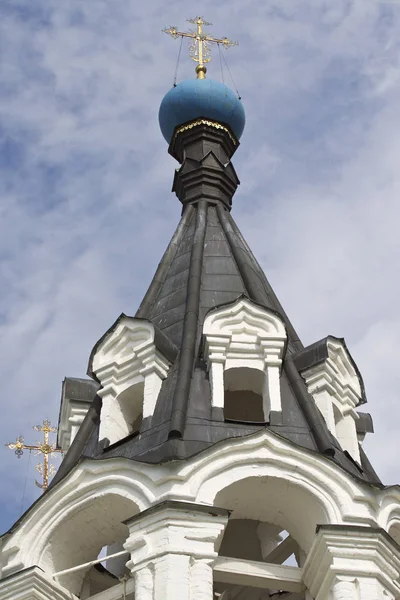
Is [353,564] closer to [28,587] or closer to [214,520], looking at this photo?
[214,520]

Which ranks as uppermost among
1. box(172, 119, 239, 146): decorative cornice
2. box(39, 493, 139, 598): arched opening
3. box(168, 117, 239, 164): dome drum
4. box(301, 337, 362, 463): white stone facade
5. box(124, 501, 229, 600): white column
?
box(172, 119, 239, 146): decorative cornice

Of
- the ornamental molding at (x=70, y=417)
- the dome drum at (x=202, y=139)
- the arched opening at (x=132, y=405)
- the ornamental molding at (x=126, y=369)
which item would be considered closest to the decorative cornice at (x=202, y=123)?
the dome drum at (x=202, y=139)

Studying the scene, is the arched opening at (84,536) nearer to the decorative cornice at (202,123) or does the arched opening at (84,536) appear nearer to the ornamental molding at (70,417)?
the ornamental molding at (70,417)

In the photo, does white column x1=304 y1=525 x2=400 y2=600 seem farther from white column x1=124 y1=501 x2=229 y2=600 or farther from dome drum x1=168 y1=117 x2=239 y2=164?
dome drum x1=168 y1=117 x2=239 y2=164

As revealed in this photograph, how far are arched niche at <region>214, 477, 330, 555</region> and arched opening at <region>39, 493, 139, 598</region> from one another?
3.36ft

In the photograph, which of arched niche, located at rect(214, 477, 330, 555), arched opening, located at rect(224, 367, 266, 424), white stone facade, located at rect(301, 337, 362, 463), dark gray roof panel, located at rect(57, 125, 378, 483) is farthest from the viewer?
white stone facade, located at rect(301, 337, 362, 463)

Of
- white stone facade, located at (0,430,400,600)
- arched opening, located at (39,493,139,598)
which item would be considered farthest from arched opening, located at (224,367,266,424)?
arched opening, located at (39,493,139,598)

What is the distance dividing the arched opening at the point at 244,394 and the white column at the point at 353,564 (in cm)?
241

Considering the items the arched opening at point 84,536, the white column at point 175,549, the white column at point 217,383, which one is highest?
the white column at point 217,383

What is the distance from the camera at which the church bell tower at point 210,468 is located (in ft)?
40.7

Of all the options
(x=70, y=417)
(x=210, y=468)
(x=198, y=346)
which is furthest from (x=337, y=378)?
(x=70, y=417)

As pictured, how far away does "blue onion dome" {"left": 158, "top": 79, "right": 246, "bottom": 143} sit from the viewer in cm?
1939

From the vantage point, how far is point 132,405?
14.9 m

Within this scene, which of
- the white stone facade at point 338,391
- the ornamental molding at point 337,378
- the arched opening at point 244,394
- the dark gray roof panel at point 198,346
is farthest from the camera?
the ornamental molding at point 337,378
